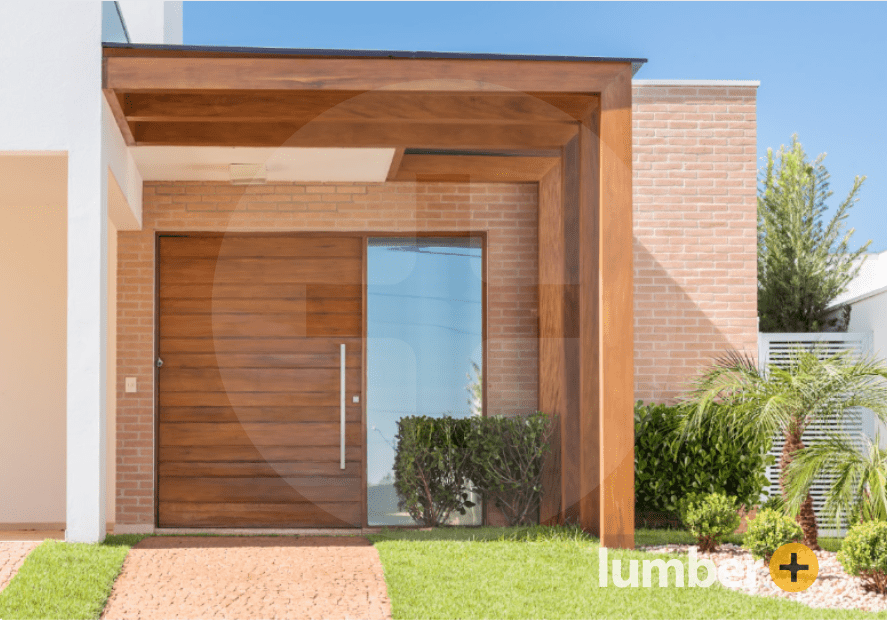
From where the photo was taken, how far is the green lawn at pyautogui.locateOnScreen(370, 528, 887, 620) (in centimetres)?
462

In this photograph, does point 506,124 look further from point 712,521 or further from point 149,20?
point 149,20

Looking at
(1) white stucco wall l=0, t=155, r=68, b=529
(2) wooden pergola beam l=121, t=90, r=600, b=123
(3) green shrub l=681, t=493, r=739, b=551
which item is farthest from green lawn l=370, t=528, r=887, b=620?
(1) white stucco wall l=0, t=155, r=68, b=529

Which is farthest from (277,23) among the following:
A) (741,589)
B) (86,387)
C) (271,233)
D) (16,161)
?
(741,589)

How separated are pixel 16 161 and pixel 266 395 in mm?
2928

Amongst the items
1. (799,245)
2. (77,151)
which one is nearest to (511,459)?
(77,151)

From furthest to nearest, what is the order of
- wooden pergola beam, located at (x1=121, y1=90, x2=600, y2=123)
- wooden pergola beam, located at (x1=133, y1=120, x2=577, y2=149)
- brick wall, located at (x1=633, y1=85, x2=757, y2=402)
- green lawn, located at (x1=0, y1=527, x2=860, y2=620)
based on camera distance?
brick wall, located at (x1=633, y1=85, x2=757, y2=402) → wooden pergola beam, located at (x1=133, y1=120, x2=577, y2=149) → wooden pergola beam, located at (x1=121, y1=90, x2=600, y2=123) → green lawn, located at (x1=0, y1=527, x2=860, y2=620)

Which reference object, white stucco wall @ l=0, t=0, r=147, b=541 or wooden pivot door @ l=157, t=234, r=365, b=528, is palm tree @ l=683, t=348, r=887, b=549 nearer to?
wooden pivot door @ l=157, t=234, r=365, b=528

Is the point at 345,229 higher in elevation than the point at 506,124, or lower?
lower

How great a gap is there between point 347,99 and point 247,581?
3148 millimetres

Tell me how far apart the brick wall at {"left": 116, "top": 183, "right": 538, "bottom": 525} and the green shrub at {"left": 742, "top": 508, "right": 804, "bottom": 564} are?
276 centimetres

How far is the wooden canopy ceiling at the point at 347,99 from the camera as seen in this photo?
5.76 metres

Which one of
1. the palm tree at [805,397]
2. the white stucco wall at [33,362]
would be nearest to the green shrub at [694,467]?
the palm tree at [805,397]

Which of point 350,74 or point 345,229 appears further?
point 345,229

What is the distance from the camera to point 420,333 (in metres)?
8.16
